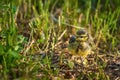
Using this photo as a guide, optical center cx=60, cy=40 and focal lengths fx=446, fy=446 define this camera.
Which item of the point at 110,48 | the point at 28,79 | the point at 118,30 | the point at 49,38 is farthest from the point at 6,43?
the point at 118,30

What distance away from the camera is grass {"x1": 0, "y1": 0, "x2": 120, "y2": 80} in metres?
4.01

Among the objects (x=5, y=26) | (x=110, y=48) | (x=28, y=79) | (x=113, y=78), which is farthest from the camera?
(x=110, y=48)

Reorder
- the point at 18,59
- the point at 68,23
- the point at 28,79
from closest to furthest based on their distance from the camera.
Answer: the point at 28,79 → the point at 18,59 → the point at 68,23

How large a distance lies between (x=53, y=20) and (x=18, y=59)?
6.17ft

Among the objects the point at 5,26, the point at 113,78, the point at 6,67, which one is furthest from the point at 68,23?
the point at 6,67

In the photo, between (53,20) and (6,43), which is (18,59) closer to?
(6,43)

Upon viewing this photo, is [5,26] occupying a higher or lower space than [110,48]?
higher

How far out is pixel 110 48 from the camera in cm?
519

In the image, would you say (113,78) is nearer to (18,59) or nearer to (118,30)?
(18,59)

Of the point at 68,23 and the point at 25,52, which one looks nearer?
the point at 25,52

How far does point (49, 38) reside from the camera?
196 inches

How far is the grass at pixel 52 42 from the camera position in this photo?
4008mm

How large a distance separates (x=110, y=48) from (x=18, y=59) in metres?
1.51

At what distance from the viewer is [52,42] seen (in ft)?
15.9
